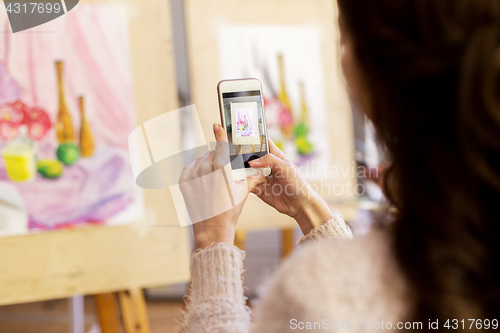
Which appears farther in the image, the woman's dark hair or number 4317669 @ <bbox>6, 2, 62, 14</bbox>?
number 4317669 @ <bbox>6, 2, 62, 14</bbox>

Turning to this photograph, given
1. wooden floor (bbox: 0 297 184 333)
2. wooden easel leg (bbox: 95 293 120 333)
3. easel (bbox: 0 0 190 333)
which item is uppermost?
easel (bbox: 0 0 190 333)

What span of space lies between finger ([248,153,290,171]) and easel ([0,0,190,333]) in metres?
0.55

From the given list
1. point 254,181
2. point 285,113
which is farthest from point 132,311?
point 285,113

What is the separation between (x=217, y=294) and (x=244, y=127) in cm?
32

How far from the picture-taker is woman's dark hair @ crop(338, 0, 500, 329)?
29 cm

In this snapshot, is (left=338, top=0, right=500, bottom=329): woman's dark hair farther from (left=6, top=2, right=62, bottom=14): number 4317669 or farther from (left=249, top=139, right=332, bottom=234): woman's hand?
(left=6, top=2, right=62, bottom=14): number 4317669

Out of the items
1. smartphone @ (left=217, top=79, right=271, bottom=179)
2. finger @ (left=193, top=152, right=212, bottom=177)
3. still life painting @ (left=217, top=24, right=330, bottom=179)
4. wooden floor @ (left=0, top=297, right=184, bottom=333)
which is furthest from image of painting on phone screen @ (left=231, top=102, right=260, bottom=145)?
wooden floor @ (left=0, top=297, right=184, bottom=333)

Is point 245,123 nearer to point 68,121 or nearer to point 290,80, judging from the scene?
point 68,121

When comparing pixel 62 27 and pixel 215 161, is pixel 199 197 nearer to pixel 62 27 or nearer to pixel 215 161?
pixel 215 161

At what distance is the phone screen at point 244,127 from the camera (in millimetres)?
696

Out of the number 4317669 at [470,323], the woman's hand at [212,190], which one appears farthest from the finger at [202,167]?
the number 4317669 at [470,323]

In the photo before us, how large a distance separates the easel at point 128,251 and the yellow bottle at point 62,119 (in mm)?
186

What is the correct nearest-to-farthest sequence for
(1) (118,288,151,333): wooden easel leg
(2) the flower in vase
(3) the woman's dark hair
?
1. (3) the woman's dark hair
2. (2) the flower in vase
3. (1) (118,288,151,333): wooden easel leg

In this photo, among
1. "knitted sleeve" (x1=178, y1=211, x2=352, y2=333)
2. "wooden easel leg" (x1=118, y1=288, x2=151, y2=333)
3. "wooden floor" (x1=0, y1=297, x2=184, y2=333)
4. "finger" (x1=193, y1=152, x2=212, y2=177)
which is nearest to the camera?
"knitted sleeve" (x1=178, y1=211, x2=352, y2=333)
